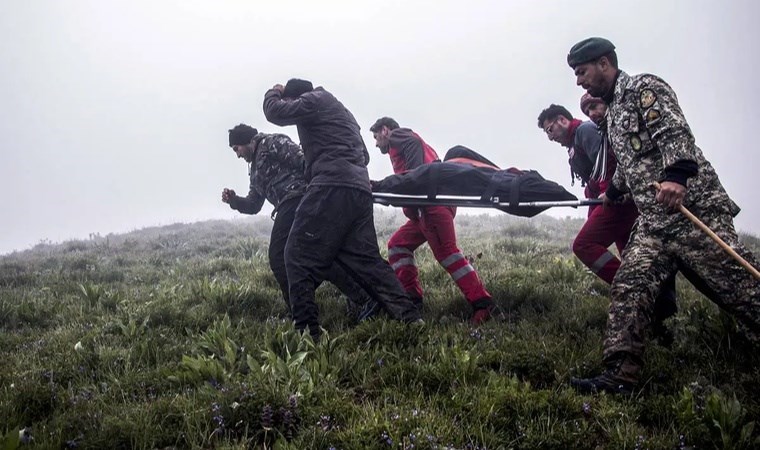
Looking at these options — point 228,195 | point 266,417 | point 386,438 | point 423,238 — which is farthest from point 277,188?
point 386,438

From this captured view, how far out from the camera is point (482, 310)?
5.72 m

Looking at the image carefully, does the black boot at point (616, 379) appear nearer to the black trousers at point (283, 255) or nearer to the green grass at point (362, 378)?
the green grass at point (362, 378)

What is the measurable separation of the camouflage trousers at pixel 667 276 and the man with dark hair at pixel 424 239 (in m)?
1.92

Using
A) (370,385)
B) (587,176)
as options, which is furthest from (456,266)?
(370,385)

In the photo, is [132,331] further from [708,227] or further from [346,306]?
[708,227]

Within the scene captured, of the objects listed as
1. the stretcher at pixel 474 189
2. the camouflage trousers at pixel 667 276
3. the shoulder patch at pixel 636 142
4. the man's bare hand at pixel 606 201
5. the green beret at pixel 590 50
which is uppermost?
the green beret at pixel 590 50

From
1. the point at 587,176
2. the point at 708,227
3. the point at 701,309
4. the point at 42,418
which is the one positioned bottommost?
the point at 42,418

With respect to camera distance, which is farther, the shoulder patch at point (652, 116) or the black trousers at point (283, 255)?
the black trousers at point (283, 255)

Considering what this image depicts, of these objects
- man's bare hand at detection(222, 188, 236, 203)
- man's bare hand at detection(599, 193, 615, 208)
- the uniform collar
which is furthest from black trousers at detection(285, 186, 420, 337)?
the uniform collar

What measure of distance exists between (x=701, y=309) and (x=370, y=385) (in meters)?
2.98

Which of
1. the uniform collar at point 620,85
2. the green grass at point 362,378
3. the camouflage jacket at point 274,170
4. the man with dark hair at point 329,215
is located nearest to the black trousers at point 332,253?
the man with dark hair at point 329,215

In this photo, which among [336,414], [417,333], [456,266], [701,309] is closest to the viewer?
[336,414]

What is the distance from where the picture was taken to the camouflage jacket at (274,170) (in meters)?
6.72

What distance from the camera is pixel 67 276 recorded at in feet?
30.9
